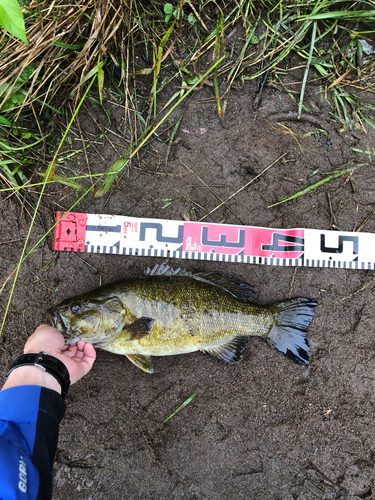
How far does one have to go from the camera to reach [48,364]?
282 centimetres

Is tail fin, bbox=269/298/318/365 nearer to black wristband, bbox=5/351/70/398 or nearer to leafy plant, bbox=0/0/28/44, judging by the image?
black wristband, bbox=5/351/70/398

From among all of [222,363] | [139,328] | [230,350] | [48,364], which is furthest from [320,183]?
[48,364]

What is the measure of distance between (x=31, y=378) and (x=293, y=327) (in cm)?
255

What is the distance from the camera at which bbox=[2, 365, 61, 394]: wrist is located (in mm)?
Result: 2736

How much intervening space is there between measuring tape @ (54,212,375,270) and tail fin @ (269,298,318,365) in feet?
1.50

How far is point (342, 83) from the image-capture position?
3779 mm

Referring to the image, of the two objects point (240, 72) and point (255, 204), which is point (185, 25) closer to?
point (240, 72)

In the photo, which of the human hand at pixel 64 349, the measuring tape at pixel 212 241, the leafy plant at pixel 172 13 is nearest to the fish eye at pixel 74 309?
the human hand at pixel 64 349

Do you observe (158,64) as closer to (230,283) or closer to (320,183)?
(320,183)

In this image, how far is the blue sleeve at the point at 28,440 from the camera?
2252 millimetres

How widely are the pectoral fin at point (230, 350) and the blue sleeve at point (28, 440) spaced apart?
5.09ft

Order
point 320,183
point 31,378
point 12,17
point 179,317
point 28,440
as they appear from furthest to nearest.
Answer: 1. point 320,183
2. point 179,317
3. point 31,378
4. point 28,440
5. point 12,17

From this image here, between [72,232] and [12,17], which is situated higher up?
[12,17]

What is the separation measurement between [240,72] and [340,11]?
1.24 m
